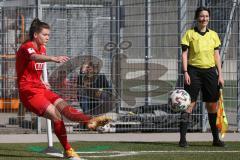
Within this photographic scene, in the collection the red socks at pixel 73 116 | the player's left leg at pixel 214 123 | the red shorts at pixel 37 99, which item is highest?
the red shorts at pixel 37 99

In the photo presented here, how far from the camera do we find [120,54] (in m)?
13.7

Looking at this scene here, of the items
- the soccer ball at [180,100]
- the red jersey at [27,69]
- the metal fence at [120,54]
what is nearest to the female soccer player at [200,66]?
the soccer ball at [180,100]

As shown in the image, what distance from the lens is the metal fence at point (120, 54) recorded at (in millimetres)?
13484

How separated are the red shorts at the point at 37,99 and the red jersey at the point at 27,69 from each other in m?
0.07

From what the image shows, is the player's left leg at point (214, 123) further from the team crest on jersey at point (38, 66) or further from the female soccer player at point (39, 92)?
the team crest on jersey at point (38, 66)

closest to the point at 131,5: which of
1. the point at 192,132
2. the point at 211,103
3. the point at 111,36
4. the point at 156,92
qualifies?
the point at 111,36

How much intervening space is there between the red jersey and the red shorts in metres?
0.07

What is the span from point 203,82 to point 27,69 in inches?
118

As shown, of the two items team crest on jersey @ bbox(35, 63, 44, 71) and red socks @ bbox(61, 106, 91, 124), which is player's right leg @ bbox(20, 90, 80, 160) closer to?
red socks @ bbox(61, 106, 91, 124)

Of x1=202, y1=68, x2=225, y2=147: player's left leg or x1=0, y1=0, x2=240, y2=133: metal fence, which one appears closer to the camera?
x1=202, y1=68, x2=225, y2=147: player's left leg

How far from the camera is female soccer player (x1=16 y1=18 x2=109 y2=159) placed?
A: 8.84 m

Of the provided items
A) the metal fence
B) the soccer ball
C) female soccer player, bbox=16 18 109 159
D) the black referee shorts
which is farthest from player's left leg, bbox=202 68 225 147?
the metal fence

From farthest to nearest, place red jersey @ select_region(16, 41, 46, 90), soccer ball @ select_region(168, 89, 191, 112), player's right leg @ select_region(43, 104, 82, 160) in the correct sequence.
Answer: soccer ball @ select_region(168, 89, 191, 112) → red jersey @ select_region(16, 41, 46, 90) → player's right leg @ select_region(43, 104, 82, 160)

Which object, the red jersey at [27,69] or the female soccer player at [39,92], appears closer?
the female soccer player at [39,92]
